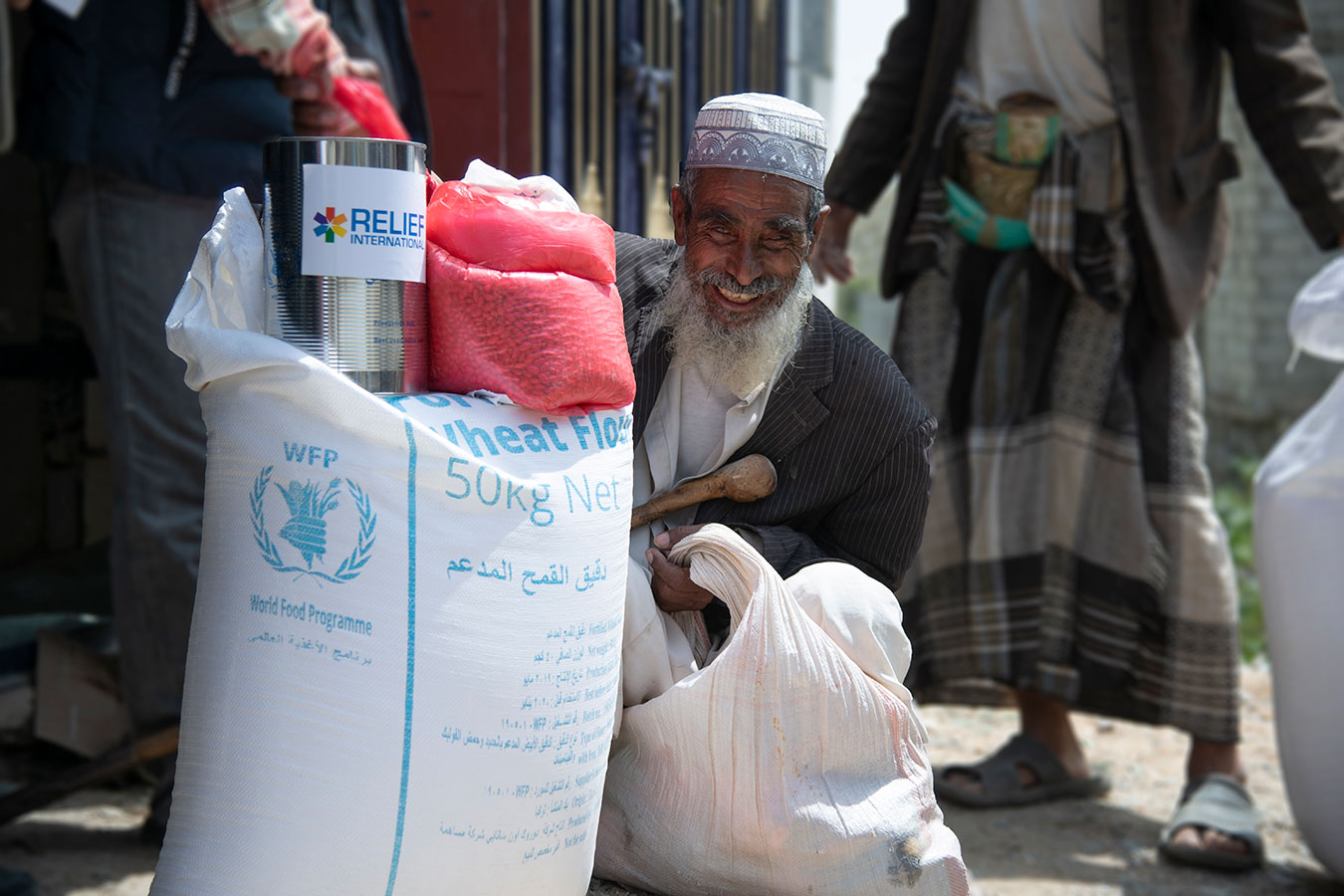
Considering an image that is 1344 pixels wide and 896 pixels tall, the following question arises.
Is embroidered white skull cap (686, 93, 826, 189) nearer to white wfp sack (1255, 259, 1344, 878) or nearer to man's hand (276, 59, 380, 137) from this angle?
man's hand (276, 59, 380, 137)

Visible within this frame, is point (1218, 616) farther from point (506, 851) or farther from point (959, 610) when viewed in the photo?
point (506, 851)

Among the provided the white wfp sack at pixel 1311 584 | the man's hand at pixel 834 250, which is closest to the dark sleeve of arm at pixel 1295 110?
the white wfp sack at pixel 1311 584

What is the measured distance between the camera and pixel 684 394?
7.47 ft

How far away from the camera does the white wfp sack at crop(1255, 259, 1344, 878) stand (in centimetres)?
314

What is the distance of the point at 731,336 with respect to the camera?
85.0 inches

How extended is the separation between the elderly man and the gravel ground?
1.41 meters

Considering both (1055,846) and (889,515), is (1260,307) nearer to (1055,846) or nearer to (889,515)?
(1055,846)

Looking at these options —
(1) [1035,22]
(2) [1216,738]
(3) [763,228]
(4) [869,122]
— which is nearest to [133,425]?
(3) [763,228]

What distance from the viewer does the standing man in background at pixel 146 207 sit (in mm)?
3033

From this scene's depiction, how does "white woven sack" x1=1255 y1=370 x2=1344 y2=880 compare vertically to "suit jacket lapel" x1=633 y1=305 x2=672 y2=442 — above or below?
below

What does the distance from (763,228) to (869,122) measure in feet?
6.37

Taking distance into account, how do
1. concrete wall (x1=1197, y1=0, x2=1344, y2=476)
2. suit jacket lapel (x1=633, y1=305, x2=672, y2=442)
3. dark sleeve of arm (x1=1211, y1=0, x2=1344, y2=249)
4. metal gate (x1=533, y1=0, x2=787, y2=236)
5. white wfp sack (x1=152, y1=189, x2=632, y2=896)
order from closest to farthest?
white wfp sack (x1=152, y1=189, x2=632, y2=896) < suit jacket lapel (x1=633, y1=305, x2=672, y2=442) < dark sleeve of arm (x1=1211, y1=0, x2=1344, y2=249) < metal gate (x1=533, y1=0, x2=787, y2=236) < concrete wall (x1=1197, y1=0, x2=1344, y2=476)

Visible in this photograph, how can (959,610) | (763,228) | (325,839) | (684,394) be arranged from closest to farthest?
(325,839)
(763,228)
(684,394)
(959,610)

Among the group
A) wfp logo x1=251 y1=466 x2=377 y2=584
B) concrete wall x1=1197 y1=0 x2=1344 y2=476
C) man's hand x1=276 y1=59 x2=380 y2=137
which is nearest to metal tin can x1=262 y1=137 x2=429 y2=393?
wfp logo x1=251 y1=466 x2=377 y2=584
